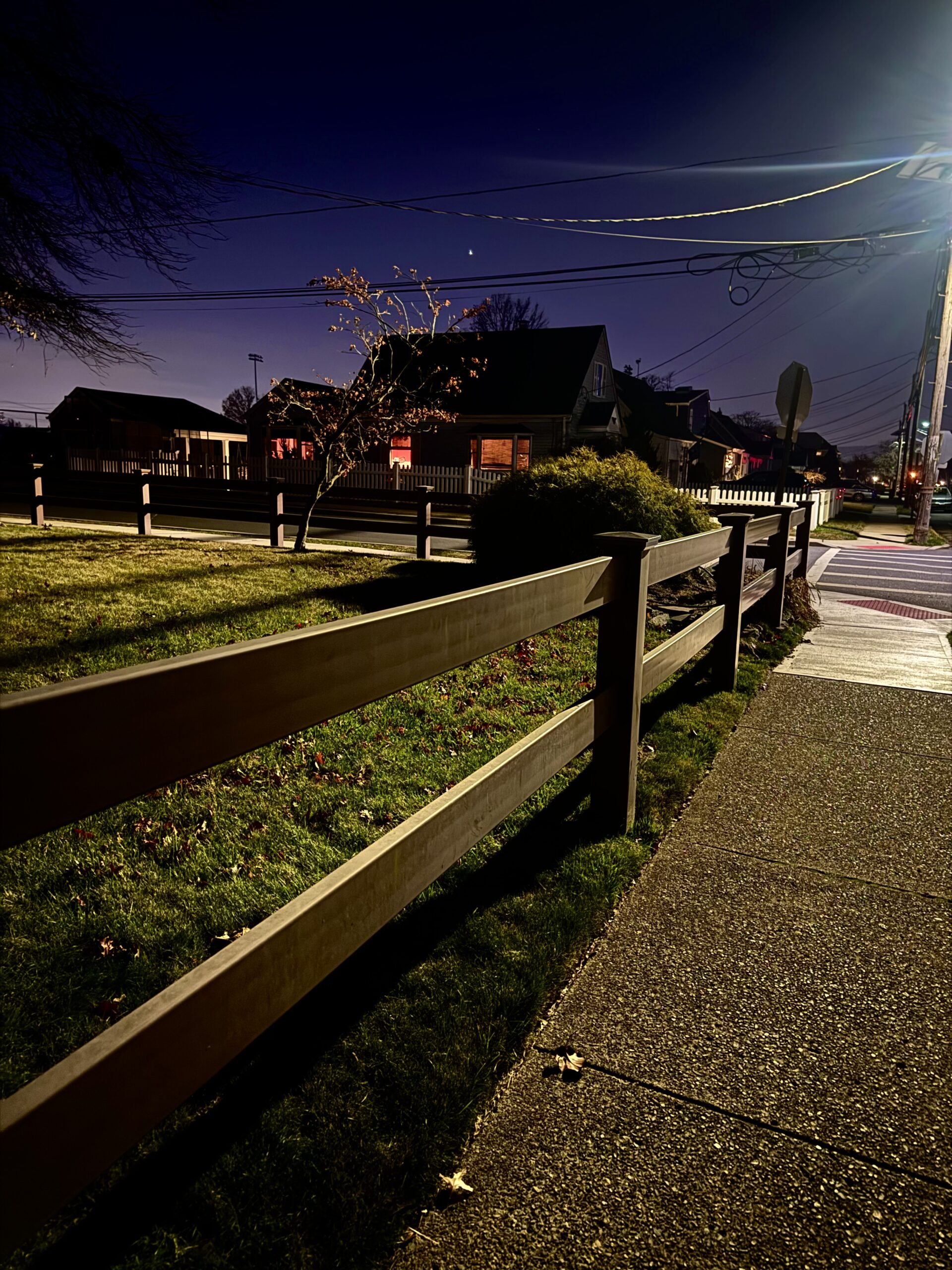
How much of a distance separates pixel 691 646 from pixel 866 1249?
3.27 metres

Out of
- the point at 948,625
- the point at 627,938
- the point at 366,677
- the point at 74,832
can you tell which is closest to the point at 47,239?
the point at 74,832

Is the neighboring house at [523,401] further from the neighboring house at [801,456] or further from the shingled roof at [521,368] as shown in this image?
the neighboring house at [801,456]

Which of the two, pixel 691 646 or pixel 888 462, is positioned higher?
pixel 888 462

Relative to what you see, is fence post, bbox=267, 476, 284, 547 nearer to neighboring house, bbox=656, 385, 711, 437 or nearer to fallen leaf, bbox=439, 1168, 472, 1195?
fallen leaf, bbox=439, 1168, 472, 1195

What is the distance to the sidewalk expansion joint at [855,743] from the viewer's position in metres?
4.57

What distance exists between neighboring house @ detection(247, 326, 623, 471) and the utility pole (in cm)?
1296

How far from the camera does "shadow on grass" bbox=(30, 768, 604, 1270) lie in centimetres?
168

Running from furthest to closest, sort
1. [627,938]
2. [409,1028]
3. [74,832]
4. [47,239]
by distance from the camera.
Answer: [47,239] < [74,832] < [627,938] < [409,1028]

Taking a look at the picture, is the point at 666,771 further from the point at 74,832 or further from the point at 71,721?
the point at 71,721

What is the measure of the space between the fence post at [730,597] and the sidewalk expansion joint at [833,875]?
2458mm

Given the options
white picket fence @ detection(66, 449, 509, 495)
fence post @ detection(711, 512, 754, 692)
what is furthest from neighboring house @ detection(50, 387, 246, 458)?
fence post @ detection(711, 512, 754, 692)

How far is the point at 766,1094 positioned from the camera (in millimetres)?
2105

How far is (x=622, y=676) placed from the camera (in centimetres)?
343

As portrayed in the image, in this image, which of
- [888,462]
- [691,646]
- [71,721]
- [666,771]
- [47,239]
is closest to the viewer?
[71,721]
